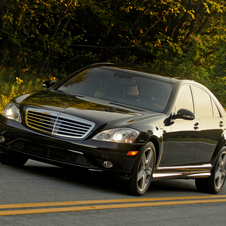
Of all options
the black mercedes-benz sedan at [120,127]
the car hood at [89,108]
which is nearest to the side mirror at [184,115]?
the black mercedes-benz sedan at [120,127]

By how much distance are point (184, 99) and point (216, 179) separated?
77.1 inches

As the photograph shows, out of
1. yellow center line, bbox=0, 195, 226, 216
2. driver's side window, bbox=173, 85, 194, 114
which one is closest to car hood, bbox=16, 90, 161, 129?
driver's side window, bbox=173, 85, 194, 114

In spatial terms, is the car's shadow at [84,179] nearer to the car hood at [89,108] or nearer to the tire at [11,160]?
the tire at [11,160]

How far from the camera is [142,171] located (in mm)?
7219

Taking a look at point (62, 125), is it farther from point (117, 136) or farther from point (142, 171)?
point (142, 171)

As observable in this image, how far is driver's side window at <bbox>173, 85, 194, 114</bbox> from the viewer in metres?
8.24

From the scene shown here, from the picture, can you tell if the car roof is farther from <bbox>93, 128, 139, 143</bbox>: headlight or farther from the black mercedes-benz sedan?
<bbox>93, 128, 139, 143</bbox>: headlight

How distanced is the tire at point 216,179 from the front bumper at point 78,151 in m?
2.95

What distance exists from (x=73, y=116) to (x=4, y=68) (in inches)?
578

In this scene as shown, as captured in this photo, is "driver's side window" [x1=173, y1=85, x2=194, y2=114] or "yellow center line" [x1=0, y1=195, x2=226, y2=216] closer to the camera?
"yellow center line" [x1=0, y1=195, x2=226, y2=216]

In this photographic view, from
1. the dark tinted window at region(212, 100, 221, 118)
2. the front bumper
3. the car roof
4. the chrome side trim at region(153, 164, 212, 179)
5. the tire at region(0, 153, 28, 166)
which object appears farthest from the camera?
the dark tinted window at region(212, 100, 221, 118)

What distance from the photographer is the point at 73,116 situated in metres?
6.97

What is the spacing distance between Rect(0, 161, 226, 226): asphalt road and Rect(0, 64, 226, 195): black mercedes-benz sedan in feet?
1.00

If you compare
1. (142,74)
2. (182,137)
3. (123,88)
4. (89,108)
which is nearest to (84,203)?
(89,108)
